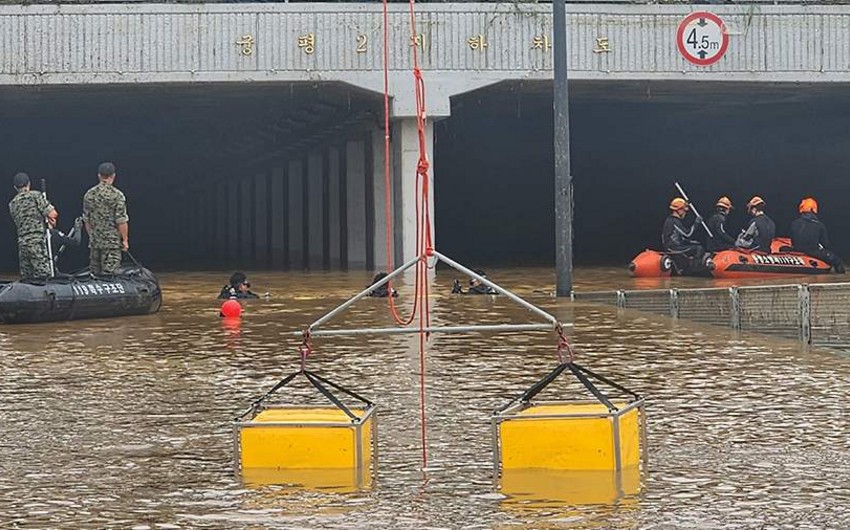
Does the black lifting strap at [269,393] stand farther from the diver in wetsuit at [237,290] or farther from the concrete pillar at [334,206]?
the concrete pillar at [334,206]

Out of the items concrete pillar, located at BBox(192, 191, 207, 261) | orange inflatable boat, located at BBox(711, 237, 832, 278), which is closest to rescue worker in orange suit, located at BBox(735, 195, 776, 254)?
orange inflatable boat, located at BBox(711, 237, 832, 278)

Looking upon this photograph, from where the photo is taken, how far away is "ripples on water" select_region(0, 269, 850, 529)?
8.56 meters

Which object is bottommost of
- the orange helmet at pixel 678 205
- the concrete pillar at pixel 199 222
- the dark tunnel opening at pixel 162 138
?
the concrete pillar at pixel 199 222

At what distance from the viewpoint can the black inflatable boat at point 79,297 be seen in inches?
823

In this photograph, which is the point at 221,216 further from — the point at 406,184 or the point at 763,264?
the point at 763,264

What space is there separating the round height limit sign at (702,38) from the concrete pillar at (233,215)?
115 ft

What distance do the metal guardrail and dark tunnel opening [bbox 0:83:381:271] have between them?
14.1 m

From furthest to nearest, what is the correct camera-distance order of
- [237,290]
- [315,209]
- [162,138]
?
1. [162,138]
2. [315,209]
3. [237,290]

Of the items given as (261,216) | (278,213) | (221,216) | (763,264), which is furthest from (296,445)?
Result: (221,216)

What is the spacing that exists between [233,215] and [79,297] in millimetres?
47678

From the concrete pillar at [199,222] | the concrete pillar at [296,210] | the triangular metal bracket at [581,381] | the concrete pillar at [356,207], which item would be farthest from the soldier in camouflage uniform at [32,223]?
the concrete pillar at [199,222]

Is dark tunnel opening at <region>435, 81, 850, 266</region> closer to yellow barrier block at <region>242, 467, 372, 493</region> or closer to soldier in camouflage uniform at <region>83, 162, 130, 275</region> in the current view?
soldier in camouflage uniform at <region>83, 162, 130, 275</region>

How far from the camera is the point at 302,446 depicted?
9.87 m

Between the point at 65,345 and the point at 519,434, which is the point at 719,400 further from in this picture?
the point at 65,345
